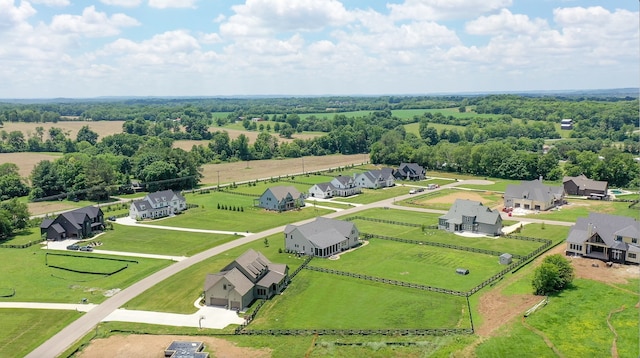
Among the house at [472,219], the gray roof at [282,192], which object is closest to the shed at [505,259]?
the house at [472,219]

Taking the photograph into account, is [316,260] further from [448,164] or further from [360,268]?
[448,164]

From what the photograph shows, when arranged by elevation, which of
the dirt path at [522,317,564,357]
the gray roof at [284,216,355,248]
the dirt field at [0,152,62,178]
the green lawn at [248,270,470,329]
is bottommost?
the green lawn at [248,270,470,329]

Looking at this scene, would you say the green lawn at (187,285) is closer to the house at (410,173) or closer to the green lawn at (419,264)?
the green lawn at (419,264)

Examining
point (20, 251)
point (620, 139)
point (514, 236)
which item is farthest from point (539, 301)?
point (620, 139)

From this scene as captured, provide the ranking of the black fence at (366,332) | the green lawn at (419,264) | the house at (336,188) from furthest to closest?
the house at (336,188) → the green lawn at (419,264) → the black fence at (366,332)

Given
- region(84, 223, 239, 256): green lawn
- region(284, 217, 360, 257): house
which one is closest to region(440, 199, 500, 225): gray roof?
region(284, 217, 360, 257): house

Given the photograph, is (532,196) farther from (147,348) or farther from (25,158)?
(25,158)

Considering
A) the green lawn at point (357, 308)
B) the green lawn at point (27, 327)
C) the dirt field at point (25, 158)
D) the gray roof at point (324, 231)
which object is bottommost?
the green lawn at point (357, 308)

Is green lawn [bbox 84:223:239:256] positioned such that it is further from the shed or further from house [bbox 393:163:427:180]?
house [bbox 393:163:427:180]
